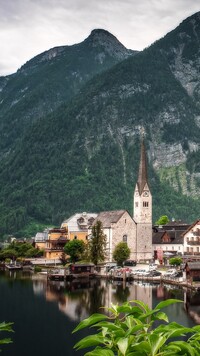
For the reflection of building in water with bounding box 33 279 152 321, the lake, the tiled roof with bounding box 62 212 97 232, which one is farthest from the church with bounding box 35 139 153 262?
the lake

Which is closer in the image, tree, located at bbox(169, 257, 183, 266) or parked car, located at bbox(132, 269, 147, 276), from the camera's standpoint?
parked car, located at bbox(132, 269, 147, 276)

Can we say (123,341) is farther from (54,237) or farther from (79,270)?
(54,237)

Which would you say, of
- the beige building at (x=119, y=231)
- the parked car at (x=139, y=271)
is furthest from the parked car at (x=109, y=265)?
the parked car at (x=139, y=271)

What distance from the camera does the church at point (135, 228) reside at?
126000 mm

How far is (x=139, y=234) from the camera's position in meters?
129

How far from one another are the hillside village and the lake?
27.9 m

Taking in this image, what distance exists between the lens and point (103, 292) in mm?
81750

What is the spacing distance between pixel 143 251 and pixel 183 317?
69.6 metres

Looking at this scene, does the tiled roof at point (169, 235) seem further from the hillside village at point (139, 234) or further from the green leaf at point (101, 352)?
the green leaf at point (101, 352)

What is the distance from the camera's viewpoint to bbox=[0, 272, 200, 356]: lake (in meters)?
48.4

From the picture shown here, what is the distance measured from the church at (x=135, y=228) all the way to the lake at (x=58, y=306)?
26607 mm

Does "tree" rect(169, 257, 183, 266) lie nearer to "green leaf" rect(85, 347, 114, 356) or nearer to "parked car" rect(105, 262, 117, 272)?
"parked car" rect(105, 262, 117, 272)

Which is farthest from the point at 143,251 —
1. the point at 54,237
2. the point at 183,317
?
the point at 183,317

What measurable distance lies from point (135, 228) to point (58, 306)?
6251 cm
